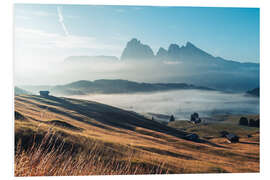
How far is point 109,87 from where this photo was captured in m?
10.2

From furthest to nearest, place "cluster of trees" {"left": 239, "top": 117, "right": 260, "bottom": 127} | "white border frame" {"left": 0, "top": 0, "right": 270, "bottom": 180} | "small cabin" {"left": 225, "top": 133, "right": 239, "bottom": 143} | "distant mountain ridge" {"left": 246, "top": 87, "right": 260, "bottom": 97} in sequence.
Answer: "small cabin" {"left": 225, "top": 133, "right": 239, "bottom": 143}, "distant mountain ridge" {"left": 246, "top": 87, "right": 260, "bottom": 97}, "cluster of trees" {"left": 239, "top": 117, "right": 260, "bottom": 127}, "white border frame" {"left": 0, "top": 0, "right": 270, "bottom": 180}

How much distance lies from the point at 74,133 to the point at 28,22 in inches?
167

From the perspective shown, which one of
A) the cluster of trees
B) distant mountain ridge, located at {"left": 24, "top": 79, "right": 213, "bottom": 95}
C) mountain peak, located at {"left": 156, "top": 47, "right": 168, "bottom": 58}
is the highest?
mountain peak, located at {"left": 156, "top": 47, "right": 168, "bottom": 58}

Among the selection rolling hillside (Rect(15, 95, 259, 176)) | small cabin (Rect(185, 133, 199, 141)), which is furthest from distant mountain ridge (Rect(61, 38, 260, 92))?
small cabin (Rect(185, 133, 199, 141))

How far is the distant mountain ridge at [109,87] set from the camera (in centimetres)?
991

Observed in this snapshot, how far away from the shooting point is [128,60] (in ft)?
33.6

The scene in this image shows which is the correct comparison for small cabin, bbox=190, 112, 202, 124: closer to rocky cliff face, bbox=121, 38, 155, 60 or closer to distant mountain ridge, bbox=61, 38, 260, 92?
distant mountain ridge, bbox=61, 38, 260, 92

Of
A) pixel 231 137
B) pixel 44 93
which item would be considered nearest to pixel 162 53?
pixel 44 93

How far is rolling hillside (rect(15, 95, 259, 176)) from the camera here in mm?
8852

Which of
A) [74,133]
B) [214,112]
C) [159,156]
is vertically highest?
[214,112]

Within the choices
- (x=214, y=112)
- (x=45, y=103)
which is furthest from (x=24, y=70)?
(x=214, y=112)

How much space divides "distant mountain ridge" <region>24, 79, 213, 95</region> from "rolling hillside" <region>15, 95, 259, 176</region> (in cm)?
45
